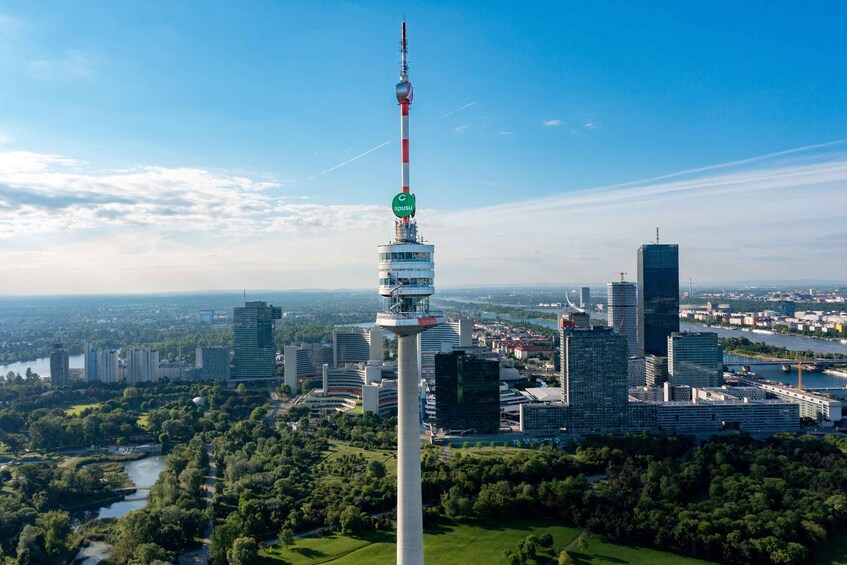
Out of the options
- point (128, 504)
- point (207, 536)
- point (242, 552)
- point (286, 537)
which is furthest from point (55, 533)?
point (286, 537)

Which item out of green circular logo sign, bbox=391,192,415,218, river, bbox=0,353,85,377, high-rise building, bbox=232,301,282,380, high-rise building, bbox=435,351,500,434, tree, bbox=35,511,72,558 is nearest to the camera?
green circular logo sign, bbox=391,192,415,218

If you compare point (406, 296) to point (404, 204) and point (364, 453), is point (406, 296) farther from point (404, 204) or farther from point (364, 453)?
point (364, 453)

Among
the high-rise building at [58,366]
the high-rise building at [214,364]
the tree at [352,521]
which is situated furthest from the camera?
the high-rise building at [214,364]

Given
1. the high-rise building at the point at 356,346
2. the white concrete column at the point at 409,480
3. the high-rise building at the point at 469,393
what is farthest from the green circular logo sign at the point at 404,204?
the high-rise building at the point at 356,346

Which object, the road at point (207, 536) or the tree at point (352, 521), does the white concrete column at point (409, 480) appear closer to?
the tree at point (352, 521)

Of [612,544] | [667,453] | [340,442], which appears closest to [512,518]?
[612,544]

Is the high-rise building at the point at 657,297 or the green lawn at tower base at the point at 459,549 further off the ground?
the high-rise building at the point at 657,297

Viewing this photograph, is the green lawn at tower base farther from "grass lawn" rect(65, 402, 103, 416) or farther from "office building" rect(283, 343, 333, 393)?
"office building" rect(283, 343, 333, 393)

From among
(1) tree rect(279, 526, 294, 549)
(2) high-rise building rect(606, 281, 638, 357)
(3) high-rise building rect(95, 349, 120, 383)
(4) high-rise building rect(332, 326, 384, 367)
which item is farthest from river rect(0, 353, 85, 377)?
(2) high-rise building rect(606, 281, 638, 357)
